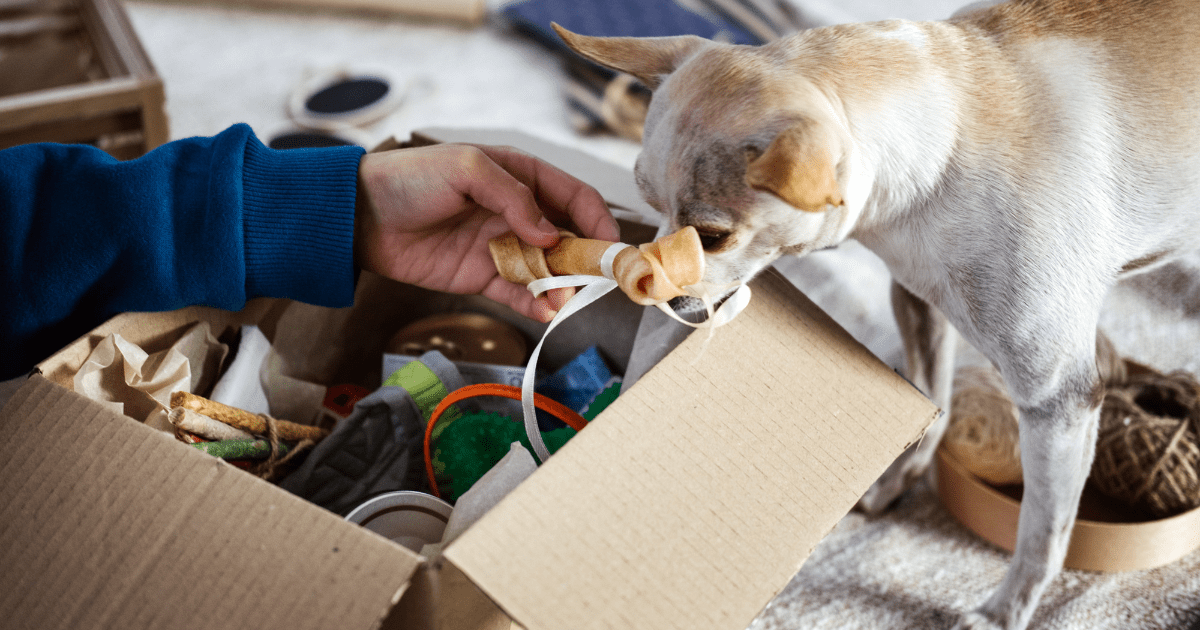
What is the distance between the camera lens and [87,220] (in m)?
0.73

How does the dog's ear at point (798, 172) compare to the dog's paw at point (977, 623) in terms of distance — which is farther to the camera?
the dog's paw at point (977, 623)

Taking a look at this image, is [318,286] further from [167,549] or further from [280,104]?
[280,104]

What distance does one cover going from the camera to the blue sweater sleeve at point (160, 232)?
0.72 metres

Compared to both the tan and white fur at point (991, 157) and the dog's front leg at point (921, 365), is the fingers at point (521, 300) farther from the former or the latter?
the dog's front leg at point (921, 365)

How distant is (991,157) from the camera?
0.64 metres

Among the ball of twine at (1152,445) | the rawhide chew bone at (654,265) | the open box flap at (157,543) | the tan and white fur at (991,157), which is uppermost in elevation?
the tan and white fur at (991,157)

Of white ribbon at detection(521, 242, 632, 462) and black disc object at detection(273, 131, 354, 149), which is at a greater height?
white ribbon at detection(521, 242, 632, 462)

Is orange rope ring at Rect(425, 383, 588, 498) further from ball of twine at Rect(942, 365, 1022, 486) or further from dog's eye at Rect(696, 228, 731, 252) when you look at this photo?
ball of twine at Rect(942, 365, 1022, 486)

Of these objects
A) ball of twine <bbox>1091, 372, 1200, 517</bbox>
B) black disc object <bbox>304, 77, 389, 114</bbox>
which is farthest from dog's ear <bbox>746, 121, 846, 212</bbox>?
black disc object <bbox>304, 77, 389, 114</bbox>

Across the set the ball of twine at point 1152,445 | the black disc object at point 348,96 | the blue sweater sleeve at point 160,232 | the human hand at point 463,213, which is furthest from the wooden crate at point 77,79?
the ball of twine at point 1152,445

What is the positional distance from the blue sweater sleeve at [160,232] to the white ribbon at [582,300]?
0.82 feet

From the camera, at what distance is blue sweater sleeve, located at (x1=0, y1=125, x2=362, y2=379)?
72cm

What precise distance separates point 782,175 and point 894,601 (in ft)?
2.19

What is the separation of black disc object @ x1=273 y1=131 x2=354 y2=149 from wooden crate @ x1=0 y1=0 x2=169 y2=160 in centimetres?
24
